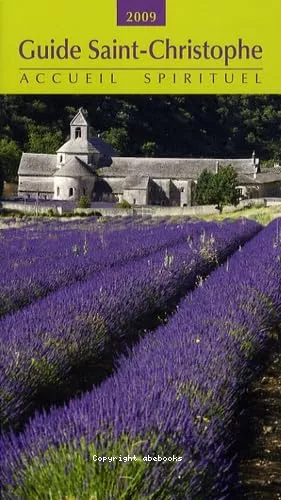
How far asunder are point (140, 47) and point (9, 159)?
43.1 meters

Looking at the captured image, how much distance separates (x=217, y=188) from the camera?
44.9 metres

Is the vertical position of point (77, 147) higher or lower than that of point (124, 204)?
higher

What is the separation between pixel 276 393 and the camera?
18.3ft

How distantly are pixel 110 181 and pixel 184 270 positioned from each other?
42851 millimetres

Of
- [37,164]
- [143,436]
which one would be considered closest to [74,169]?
[37,164]

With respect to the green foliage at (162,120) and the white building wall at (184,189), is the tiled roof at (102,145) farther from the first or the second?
the white building wall at (184,189)

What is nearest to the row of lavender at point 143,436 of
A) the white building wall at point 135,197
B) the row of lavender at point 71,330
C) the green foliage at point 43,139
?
the row of lavender at point 71,330

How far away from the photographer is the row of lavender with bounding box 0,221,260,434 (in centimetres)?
425

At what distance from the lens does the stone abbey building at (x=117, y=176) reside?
47844mm

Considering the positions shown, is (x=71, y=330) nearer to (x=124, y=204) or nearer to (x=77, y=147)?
(x=124, y=204)

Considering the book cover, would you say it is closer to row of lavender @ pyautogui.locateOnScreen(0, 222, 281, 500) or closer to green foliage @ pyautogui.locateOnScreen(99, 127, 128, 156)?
row of lavender @ pyautogui.locateOnScreen(0, 222, 281, 500)

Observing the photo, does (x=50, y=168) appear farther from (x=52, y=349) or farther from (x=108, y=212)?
(x=52, y=349)

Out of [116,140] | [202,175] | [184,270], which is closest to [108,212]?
[116,140]

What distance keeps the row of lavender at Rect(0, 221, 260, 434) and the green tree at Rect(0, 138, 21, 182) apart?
3539 centimetres
